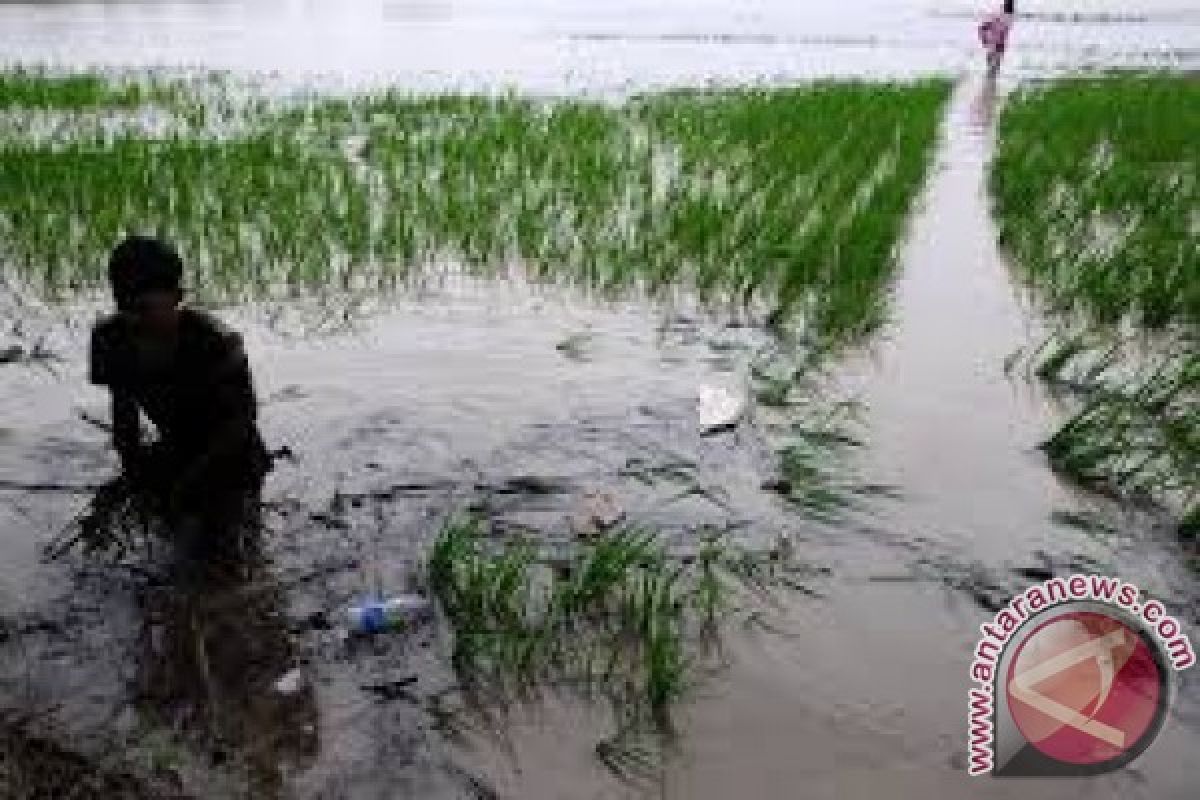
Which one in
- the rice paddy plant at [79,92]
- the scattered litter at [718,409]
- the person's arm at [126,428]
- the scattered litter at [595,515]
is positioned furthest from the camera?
the rice paddy plant at [79,92]

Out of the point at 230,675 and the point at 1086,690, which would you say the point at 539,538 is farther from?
Result: the point at 1086,690

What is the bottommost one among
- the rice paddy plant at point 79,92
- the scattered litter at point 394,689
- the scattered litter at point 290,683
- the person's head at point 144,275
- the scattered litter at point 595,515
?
the scattered litter at point 394,689

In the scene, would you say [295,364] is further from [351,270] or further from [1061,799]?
[1061,799]

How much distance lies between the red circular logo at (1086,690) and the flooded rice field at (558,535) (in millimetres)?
63

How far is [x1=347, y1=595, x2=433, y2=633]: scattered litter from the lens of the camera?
2416mm

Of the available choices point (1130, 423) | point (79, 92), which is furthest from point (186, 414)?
point (79, 92)

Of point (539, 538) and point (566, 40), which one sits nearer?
point (539, 538)

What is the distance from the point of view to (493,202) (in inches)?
260

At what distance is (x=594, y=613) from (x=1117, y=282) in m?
3.76

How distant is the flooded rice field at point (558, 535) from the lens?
2.04 meters

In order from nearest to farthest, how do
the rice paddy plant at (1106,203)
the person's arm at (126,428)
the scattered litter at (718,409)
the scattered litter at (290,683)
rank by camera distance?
the scattered litter at (290,683) < the person's arm at (126,428) < the scattered litter at (718,409) < the rice paddy plant at (1106,203)

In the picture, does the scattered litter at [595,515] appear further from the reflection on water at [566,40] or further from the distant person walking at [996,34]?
the distant person walking at [996,34]

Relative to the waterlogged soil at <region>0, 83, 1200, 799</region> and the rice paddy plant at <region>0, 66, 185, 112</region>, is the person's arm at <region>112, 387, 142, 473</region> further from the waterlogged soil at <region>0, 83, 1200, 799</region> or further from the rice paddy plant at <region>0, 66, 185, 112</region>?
the rice paddy plant at <region>0, 66, 185, 112</region>

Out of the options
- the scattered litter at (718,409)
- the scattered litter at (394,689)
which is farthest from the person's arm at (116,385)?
the scattered litter at (718,409)
